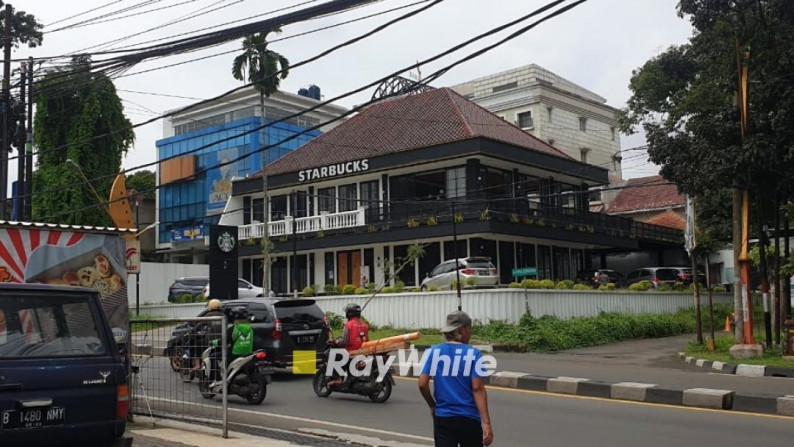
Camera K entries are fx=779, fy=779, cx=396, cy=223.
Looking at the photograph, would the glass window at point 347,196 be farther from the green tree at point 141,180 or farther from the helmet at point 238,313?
the green tree at point 141,180

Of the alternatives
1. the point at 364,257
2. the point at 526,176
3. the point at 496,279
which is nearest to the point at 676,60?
the point at 526,176

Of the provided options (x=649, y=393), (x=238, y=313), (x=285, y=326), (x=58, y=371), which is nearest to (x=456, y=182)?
(x=285, y=326)

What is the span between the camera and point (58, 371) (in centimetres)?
587

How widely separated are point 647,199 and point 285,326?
4463cm

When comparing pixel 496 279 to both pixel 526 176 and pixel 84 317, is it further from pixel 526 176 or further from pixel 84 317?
pixel 84 317

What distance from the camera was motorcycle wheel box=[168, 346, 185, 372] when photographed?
31.9ft

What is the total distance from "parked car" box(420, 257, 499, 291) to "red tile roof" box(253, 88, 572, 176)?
581cm

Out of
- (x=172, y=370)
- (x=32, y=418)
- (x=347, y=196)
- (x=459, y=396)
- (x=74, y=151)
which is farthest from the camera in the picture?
(x=74, y=151)

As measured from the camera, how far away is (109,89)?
Result: 44.0 m

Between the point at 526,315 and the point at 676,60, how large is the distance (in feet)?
54.7

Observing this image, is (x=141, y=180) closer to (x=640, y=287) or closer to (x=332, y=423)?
(x=640, y=287)

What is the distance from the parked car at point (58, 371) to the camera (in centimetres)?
560

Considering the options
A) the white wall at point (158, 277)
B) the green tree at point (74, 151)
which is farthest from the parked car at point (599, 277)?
the green tree at point (74, 151)

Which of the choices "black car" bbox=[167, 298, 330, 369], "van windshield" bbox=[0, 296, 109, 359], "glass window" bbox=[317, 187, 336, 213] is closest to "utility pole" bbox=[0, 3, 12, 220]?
"black car" bbox=[167, 298, 330, 369]
